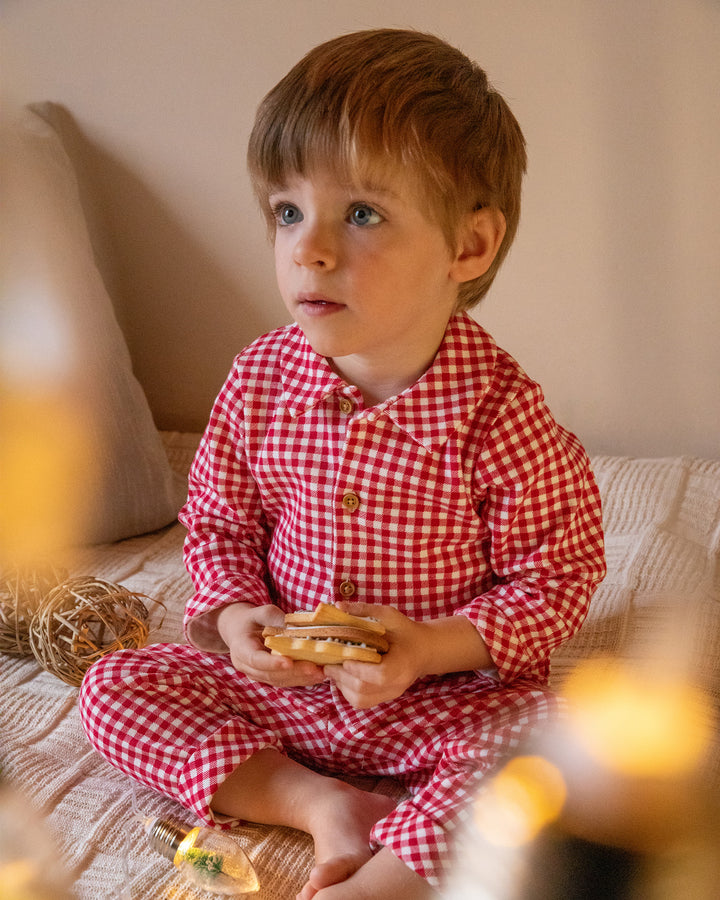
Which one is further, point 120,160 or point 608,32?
point 120,160

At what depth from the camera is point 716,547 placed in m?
1.16

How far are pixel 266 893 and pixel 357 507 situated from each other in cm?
29

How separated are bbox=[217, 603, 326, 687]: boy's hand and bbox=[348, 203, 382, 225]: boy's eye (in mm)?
306

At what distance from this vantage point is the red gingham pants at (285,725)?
79cm

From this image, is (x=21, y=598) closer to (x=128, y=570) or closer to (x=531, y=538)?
(x=128, y=570)

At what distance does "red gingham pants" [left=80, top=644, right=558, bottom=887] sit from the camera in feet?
2.60

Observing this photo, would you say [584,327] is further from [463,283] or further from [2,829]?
[2,829]

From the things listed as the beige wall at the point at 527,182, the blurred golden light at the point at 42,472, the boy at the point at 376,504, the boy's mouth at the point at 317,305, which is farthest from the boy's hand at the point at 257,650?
the beige wall at the point at 527,182

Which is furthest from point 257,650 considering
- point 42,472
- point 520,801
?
point 42,472

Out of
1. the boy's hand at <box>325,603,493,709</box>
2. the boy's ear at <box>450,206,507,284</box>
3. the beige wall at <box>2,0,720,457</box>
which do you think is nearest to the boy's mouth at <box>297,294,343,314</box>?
the boy's ear at <box>450,206,507,284</box>

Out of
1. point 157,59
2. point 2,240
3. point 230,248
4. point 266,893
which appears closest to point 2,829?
point 266,893

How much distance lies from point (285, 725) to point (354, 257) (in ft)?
1.26

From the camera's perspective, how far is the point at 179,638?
107 centimetres

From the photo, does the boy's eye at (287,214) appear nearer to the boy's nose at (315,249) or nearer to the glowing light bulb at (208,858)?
the boy's nose at (315,249)
